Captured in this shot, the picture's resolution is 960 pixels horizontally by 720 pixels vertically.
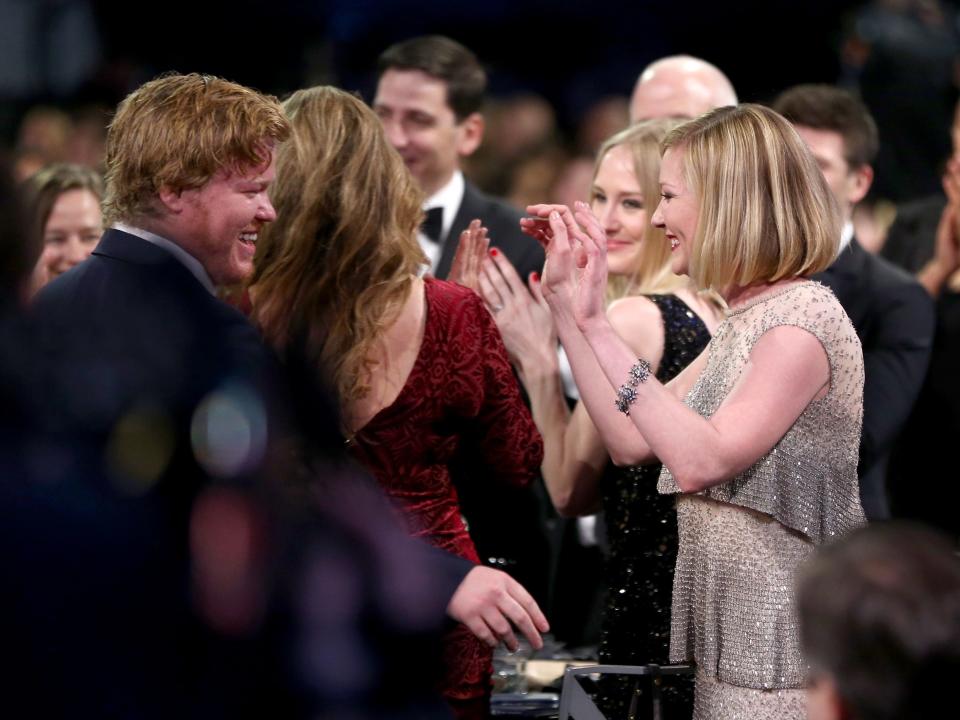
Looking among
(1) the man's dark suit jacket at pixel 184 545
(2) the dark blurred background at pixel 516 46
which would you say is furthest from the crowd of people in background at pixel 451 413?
(2) the dark blurred background at pixel 516 46

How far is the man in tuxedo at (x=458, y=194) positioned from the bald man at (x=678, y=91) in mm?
529

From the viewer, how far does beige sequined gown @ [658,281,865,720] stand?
2.25 m

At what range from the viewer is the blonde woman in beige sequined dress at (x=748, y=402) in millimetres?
2225

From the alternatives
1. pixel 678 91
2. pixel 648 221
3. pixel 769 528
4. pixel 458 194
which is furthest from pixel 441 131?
pixel 769 528

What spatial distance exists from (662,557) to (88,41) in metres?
5.07

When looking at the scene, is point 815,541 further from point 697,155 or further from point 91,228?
point 91,228

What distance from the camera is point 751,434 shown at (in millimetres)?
2195

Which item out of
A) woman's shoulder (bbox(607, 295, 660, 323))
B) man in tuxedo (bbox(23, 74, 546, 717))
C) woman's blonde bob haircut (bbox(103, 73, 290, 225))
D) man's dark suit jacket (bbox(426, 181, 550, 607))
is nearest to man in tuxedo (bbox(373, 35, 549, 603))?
man's dark suit jacket (bbox(426, 181, 550, 607))

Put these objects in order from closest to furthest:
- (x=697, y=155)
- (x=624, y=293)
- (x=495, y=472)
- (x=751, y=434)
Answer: (x=751, y=434) → (x=697, y=155) → (x=495, y=472) → (x=624, y=293)

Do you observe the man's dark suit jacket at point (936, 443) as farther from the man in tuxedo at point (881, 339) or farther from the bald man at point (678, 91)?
the bald man at point (678, 91)

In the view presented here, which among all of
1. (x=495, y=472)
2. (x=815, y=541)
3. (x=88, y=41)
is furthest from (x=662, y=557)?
(x=88, y=41)

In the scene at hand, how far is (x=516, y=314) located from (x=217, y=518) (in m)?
1.98

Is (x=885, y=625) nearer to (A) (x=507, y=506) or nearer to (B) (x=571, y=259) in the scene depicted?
(B) (x=571, y=259)

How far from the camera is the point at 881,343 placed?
3.79m
